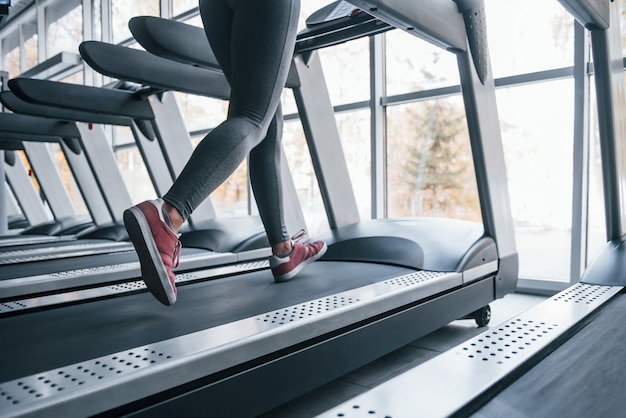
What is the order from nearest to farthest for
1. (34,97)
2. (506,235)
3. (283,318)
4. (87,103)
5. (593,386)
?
(593,386), (283,318), (506,235), (34,97), (87,103)

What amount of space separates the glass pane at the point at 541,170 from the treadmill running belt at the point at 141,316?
1556 mm

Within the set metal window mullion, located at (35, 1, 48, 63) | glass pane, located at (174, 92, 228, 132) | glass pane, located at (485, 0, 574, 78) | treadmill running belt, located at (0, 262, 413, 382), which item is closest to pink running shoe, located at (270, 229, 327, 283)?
treadmill running belt, located at (0, 262, 413, 382)

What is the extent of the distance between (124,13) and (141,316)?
633 centimetres

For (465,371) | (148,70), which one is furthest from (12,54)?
(465,371)

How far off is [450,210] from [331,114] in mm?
1338

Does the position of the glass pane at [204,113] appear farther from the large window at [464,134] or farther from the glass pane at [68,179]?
the glass pane at [68,179]

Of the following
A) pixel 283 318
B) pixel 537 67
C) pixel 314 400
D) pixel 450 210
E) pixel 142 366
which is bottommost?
pixel 450 210

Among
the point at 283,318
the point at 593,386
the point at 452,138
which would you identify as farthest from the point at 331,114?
the point at 593,386

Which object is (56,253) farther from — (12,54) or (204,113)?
(12,54)

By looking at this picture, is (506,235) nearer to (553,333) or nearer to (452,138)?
(553,333)

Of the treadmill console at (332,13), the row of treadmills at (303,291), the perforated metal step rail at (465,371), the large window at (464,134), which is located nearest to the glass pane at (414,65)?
the large window at (464,134)

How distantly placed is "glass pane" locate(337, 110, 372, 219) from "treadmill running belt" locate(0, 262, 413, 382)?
1962mm

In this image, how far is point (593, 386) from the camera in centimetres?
86

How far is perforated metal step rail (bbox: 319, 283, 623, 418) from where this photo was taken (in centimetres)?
76
